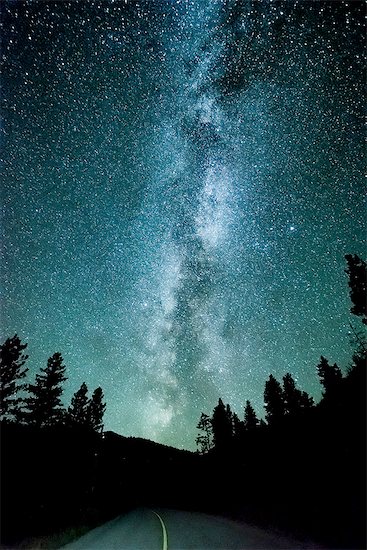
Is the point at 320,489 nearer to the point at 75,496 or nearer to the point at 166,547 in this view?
the point at 166,547

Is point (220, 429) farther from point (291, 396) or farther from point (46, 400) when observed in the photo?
point (46, 400)

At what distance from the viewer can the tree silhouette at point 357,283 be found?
36.0m

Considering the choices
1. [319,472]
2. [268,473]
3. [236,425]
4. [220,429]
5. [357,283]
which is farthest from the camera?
[236,425]

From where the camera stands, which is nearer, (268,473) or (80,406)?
(268,473)

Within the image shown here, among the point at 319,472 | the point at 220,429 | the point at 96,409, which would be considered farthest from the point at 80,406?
the point at 319,472

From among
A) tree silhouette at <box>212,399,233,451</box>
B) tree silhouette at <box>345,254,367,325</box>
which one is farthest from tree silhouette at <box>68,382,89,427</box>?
tree silhouette at <box>345,254,367,325</box>

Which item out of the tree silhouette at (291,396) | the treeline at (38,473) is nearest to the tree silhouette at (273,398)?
the tree silhouette at (291,396)

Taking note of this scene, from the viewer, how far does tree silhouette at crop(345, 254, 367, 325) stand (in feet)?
118

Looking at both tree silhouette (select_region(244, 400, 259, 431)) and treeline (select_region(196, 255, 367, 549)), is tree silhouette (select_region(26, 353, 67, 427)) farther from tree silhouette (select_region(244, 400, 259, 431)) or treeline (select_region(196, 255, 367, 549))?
tree silhouette (select_region(244, 400, 259, 431))

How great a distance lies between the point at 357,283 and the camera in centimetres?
3653

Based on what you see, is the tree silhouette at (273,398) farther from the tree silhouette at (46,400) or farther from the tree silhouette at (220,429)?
the tree silhouette at (46,400)

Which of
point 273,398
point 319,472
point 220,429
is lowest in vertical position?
point 319,472

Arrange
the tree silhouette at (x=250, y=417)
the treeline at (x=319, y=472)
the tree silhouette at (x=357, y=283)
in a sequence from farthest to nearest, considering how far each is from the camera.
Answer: the tree silhouette at (x=250, y=417)
the tree silhouette at (x=357, y=283)
the treeline at (x=319, y=472)

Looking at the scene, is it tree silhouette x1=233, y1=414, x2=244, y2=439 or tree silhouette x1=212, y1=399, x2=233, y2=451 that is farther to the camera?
tree silhouette x1=233, y1=414, x2=244, y2=439
